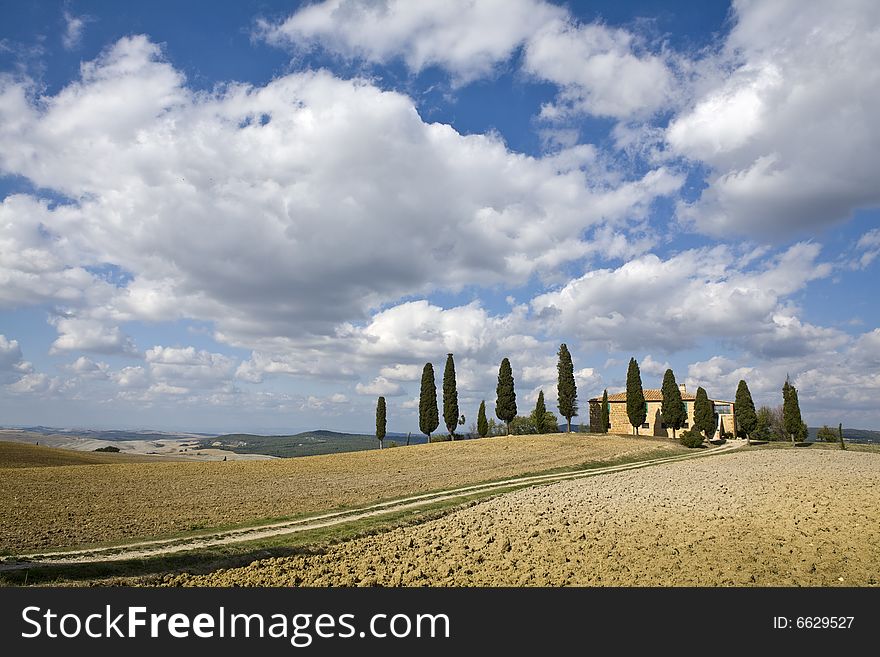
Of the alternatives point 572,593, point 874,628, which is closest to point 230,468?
point 572,593

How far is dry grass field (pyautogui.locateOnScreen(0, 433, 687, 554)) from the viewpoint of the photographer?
20828 millimetres

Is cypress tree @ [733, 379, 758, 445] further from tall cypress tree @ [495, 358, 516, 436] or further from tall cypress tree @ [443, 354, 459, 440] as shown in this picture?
→ tall cypress tree @ [443, 354, 459, 440]

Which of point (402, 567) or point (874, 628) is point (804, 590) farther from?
point (402, 567)

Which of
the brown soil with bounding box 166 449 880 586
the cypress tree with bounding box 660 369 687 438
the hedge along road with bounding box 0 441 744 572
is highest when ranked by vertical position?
the cypress tree with bounding box 660 369 687 438

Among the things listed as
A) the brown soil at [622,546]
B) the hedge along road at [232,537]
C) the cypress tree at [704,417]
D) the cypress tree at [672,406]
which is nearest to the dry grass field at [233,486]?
the hedge along road at [232,537]

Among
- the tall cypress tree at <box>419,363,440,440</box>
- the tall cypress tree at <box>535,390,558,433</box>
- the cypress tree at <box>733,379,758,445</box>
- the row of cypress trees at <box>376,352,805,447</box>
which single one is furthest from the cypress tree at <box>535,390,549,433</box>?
the cypress tree at <box>733,379,758,445</box>

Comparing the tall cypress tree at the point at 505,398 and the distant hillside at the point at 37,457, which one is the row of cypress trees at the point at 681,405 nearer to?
the tall cypress tree at the point at 505,398

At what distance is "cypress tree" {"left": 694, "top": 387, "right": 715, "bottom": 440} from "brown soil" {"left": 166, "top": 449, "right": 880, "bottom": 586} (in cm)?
5853

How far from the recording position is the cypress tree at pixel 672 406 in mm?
77938

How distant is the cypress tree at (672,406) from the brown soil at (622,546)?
55045 mm

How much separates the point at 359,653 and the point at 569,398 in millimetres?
71607

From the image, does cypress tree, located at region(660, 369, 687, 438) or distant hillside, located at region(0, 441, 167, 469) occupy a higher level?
cypress tree, located at region(660, 369, 687, 438)

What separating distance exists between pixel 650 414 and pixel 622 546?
85195mm

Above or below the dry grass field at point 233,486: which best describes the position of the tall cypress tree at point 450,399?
above
